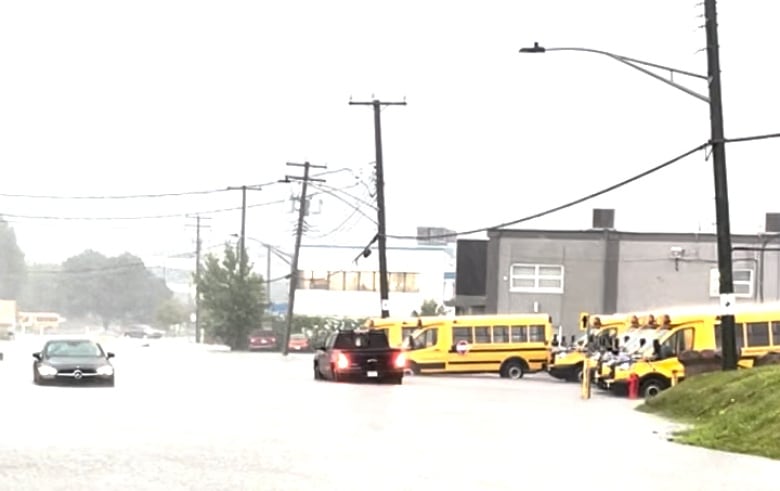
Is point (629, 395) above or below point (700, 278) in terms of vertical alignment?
below

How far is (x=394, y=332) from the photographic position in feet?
153

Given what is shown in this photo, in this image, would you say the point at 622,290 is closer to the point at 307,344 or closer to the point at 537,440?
the point at 307,344

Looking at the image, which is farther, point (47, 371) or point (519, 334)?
point (519, 334)

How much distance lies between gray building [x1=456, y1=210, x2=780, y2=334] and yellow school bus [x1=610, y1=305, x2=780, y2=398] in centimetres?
2545

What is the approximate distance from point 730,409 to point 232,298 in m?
63.5

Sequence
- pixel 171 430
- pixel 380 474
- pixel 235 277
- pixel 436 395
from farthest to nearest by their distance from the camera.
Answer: pixel 235 277, pixel 436 395, pixel 171 430, pixel 380 474

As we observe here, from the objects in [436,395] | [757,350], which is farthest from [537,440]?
[757,350]

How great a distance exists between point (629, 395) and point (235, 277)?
2101 inches

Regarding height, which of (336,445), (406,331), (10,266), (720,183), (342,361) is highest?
(10,266)

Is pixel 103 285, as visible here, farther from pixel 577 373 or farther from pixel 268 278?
pixel 577 373

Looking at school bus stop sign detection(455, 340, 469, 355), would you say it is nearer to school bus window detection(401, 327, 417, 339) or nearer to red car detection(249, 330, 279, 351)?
school bus window detection(401, 327, 417, 339)

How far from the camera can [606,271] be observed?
2447 inches

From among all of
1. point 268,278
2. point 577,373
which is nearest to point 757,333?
point 577,373

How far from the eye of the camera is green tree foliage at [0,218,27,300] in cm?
13188
